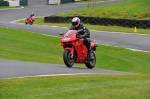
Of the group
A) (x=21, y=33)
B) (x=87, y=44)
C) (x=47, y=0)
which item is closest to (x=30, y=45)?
(x=21, y=33)

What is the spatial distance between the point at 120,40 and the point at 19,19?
74.6 ft

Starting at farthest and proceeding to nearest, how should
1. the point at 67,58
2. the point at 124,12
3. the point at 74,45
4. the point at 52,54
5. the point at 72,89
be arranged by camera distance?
the point at 124,12
the point at 52,54
the point at 74,45
the point at 67,58
the point at 72,89

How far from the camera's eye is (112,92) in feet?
25.6

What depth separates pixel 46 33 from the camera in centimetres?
2836

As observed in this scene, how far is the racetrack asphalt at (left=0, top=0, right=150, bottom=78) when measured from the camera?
11359 millimetres

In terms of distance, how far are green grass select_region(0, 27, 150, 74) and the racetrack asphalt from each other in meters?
2.08

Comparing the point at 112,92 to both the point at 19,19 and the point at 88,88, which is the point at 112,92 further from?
the point at 19,19

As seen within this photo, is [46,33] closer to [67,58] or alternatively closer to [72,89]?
[67,58]

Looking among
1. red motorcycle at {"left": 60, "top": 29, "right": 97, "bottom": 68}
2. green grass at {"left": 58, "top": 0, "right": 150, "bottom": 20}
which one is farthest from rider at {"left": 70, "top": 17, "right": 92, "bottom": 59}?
green grass at {"left": 58, "top": 0, "right": 150, "bottom": 20}

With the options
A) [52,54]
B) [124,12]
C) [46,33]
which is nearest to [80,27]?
[52,54]

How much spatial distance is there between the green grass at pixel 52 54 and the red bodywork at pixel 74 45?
7.66 ft

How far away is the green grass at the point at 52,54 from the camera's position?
17.3 meters

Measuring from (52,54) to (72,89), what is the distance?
11.5 meters

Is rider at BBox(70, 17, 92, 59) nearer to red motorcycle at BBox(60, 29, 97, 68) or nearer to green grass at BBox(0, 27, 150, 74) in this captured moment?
red motorcycle at BBox(60, 29, 97, 68)
